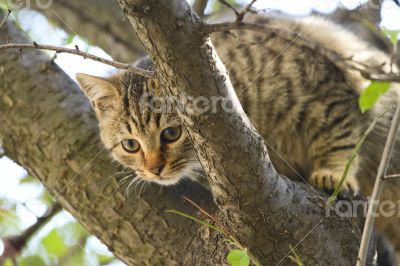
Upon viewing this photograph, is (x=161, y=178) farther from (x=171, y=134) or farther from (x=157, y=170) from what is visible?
(x=171, y=134)

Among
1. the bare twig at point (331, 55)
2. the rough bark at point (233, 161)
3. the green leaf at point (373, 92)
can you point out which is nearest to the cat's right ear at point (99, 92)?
the rough bark at point (233, 161)

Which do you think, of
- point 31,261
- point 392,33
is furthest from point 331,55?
point 31,261

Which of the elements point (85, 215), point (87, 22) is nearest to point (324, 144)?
point (85, 215)

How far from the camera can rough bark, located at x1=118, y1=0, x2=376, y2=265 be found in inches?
67.1

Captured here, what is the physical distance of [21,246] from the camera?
306cm

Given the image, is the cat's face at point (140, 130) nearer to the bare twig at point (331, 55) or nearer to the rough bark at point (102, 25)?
the rough bark at point (102, 25)

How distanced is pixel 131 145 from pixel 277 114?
900 mm

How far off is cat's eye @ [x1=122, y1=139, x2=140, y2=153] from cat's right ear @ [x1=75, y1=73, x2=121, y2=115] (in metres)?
0.22

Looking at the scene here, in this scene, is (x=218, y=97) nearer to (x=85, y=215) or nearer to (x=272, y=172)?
(x=272, y=172)

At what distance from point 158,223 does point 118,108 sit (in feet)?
2.98

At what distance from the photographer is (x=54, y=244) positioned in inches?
142

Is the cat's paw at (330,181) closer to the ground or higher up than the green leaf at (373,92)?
closer to the ground

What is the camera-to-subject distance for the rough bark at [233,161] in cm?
170

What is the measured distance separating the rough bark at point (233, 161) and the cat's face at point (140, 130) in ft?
3.12
